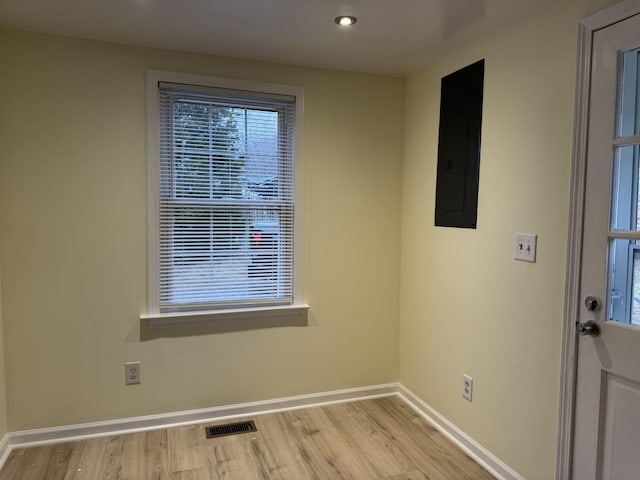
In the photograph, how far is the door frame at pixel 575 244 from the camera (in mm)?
1661

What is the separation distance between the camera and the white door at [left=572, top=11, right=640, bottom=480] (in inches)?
60.5

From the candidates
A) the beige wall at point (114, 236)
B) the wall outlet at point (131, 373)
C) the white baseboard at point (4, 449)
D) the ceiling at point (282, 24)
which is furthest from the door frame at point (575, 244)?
the white baseboard at point (4, 449)

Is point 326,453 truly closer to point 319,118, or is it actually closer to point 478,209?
point 478,209

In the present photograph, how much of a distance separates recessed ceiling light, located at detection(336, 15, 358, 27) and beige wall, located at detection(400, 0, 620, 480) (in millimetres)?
715

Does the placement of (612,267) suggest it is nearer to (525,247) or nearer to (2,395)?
(525,247)

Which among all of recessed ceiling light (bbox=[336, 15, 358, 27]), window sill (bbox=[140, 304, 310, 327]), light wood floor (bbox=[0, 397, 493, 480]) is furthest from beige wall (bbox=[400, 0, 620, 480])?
window sill (bbox=[140, 304, 310, 327])

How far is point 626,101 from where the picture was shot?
155 cm

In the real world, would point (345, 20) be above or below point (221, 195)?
above

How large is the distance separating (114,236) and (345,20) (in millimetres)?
1707

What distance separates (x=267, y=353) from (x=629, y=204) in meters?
2.10

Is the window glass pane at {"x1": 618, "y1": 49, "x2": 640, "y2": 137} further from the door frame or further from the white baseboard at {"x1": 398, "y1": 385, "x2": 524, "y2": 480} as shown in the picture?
the white baseboard at {"x1": 398, "y1": 385, "x2": 524, "y2": 480}

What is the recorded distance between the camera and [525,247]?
1971 mm

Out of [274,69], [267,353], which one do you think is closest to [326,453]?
[267,353]

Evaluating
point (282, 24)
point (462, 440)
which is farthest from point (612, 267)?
point (282, 24)
